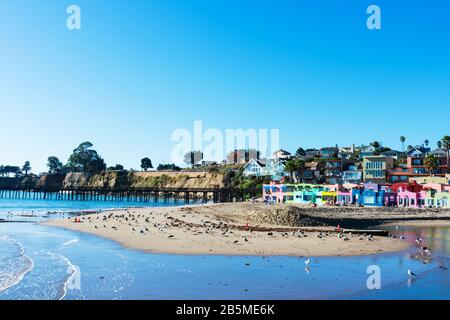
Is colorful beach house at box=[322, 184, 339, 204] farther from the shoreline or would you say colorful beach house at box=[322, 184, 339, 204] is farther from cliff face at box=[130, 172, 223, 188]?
cliff face at box=[130, 172, 223, 188]

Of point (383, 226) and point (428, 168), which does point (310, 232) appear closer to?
point (383, 226)

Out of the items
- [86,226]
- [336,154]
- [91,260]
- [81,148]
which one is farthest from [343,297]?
[81,148]

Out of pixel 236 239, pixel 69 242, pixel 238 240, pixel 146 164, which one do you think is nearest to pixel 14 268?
pixel 69 242

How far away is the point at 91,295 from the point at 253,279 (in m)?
5.97

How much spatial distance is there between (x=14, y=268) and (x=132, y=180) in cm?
15230

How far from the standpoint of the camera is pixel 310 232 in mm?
34281

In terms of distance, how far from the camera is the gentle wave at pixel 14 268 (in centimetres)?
1652

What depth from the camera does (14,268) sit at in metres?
19.2

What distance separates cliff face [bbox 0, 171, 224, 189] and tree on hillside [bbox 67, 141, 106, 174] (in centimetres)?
634

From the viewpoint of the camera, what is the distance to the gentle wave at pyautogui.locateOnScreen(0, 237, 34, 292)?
1652 cm

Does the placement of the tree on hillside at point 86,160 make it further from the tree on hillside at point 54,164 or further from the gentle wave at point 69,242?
the gentle wave at point 69,242

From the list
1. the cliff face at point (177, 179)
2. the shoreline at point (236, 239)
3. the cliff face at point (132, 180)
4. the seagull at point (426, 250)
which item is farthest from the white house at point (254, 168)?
the seagull at point (426, 250)

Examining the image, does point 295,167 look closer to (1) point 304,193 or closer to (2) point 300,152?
(1) point 304,193

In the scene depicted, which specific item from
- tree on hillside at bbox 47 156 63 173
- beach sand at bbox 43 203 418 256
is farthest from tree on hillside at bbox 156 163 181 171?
beach sand at bbox 43 203 418 256
